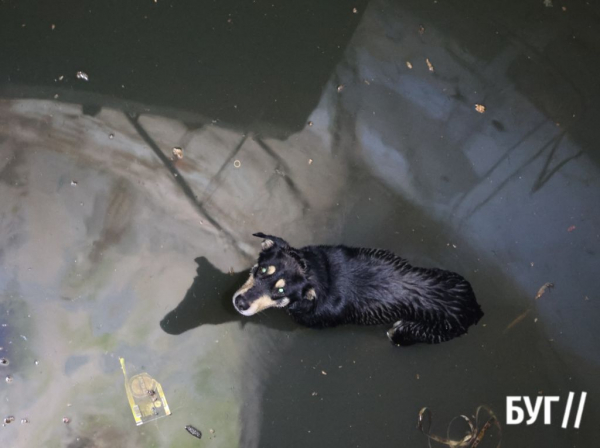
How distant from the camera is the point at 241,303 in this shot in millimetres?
4340

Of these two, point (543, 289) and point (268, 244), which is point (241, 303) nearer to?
point (268, 244)

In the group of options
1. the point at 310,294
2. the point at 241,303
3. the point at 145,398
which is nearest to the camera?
the point at 310,294

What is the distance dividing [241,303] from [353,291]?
983 millimetres

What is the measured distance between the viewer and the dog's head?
426cm

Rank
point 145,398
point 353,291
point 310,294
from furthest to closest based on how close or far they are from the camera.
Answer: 1. point 145,398
2. point 353,291
3. point 310,294

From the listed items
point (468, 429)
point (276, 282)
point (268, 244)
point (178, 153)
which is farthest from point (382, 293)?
point (178, 153)

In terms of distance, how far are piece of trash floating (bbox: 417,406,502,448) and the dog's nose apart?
2.14 metres

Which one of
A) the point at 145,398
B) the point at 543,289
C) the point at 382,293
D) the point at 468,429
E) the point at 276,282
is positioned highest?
the point at 543,289

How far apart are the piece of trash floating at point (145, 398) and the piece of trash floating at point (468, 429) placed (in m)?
2.50

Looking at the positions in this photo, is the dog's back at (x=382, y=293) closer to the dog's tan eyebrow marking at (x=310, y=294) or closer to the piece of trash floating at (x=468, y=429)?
the dog's tan eyebrow marking at (x=310, y=294)

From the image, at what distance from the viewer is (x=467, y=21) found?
5.31 m

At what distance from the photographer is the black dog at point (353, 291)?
4301 mm

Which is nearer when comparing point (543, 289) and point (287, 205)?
point (287, 205)

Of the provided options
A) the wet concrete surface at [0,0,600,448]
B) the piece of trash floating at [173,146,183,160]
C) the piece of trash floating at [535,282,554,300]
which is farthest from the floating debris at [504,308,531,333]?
the piece of trash floating at [173,146,183,160]
